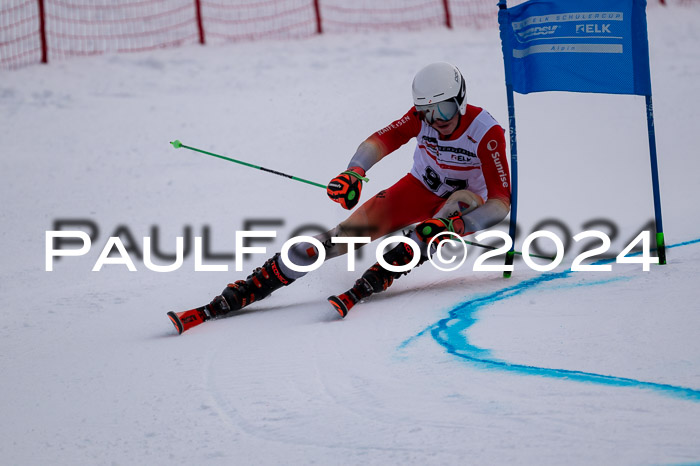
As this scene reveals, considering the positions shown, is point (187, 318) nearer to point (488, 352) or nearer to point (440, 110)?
point (488, 352)

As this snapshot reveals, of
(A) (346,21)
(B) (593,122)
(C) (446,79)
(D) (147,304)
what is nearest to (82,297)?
(D) (147,304)

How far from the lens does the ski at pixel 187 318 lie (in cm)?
393

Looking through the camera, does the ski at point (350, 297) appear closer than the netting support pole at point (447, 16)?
Yes

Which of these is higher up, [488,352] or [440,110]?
[440,110]

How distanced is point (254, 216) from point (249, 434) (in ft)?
13.4

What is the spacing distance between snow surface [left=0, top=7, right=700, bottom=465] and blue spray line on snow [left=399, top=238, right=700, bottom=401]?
1 cm

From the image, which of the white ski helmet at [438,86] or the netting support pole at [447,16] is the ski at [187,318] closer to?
the white ski helmet at [438,86]

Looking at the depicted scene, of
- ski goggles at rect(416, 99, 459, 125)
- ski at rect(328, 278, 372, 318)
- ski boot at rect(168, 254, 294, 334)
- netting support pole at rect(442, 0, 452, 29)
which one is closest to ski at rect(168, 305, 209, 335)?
ski boot at rect(168, 254, 294, 334)

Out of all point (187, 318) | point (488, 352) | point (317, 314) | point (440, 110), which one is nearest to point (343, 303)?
point (317, 314)

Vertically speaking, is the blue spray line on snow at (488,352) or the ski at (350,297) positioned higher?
the ski at (350,297)

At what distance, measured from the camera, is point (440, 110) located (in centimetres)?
418

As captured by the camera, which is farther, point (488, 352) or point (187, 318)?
point (187, 318)

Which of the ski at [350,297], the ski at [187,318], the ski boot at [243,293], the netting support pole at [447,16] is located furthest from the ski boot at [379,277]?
the netting support pole at [447,16]

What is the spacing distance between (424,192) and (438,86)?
725 millimetres
